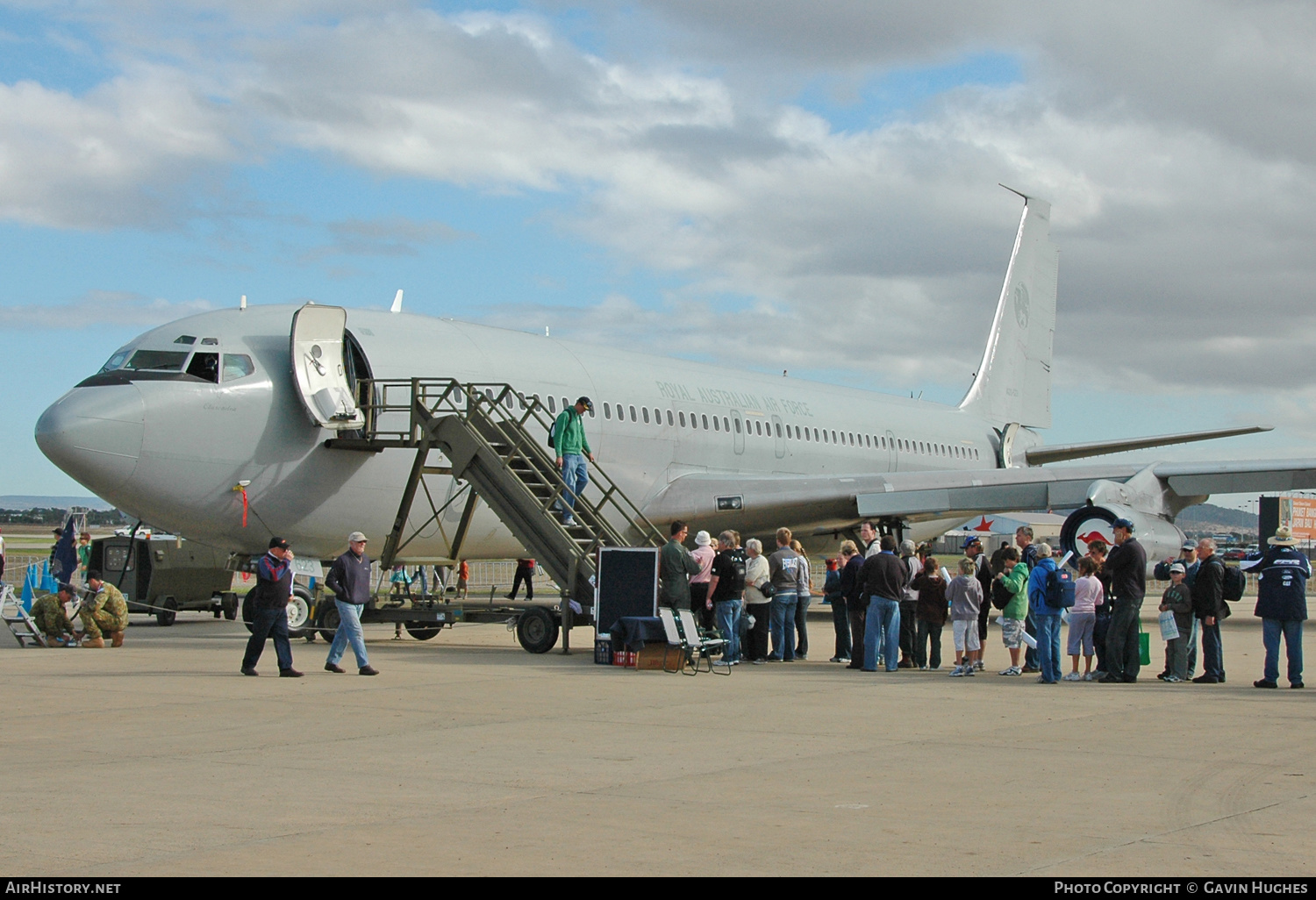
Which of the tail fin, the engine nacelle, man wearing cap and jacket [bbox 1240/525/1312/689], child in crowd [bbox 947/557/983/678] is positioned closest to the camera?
man wearing cap and jacket [bbox 1240/525/1312/689]

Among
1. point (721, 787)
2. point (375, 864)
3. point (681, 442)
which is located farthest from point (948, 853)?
point (681, 442)

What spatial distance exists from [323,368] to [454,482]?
7.36ft

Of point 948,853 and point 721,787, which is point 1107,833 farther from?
point 721,787

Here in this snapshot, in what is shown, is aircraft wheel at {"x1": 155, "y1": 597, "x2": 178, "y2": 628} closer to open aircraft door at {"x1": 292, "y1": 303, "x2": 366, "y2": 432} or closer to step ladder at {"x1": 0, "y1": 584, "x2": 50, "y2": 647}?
step ladder at {"x1": 0, "y1": 584, "x2": 50, "y2": 647}

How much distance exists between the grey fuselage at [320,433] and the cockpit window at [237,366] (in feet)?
0.29

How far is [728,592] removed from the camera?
15242mm

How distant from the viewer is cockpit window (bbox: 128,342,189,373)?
16609 mm

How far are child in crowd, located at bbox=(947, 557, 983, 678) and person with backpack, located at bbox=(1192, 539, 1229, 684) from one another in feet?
6.93

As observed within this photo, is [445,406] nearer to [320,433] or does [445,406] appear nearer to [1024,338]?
[320,433]

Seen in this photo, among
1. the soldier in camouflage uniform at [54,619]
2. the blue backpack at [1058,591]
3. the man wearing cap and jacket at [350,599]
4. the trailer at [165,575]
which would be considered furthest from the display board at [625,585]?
the trailer at [165,575]

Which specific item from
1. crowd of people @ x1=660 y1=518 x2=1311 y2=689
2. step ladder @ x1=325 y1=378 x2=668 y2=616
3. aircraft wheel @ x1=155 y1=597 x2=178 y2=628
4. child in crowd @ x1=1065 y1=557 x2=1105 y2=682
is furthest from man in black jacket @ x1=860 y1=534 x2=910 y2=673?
aircraft wheel @ x1=155 y1=597 x2=178 y2=628

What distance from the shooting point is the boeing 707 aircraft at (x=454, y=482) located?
634 inches

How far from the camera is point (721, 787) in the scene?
23.9 ft
